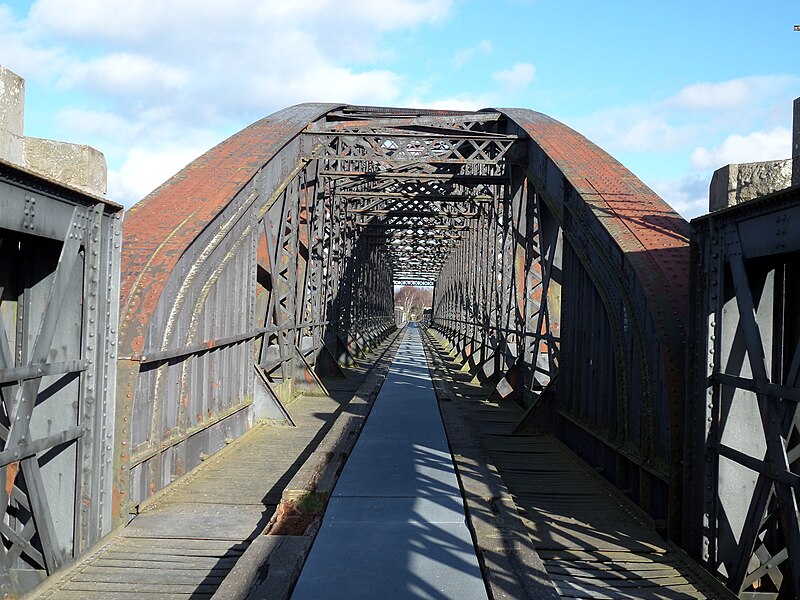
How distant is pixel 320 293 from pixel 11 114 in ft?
49.4

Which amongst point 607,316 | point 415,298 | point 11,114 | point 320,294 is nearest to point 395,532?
point 607,316

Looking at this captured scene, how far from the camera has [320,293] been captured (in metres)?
20.3

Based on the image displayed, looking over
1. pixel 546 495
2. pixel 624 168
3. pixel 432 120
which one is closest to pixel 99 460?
pixel 546 495

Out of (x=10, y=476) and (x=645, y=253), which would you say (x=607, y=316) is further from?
(x=10, y=476)

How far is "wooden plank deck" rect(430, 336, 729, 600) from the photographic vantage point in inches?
218

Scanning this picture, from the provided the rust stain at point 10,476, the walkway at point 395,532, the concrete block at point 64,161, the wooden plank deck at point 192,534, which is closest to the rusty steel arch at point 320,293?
the wooden plank deck at point 192,534

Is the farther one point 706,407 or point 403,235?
point 403,235

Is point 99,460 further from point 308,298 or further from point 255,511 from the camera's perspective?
point 308,298

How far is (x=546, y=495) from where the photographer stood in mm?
8180

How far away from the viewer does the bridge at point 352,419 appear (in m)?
5.21

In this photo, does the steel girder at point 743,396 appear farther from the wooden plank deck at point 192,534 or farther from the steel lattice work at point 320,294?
the wooden plank deck at point 192,534

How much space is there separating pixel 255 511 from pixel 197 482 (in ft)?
4.32

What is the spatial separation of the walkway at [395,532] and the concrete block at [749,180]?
346 cm

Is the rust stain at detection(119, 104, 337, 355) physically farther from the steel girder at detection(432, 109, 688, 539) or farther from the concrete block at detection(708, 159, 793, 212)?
the concrete block at detection(708, 159, 793, 212)
